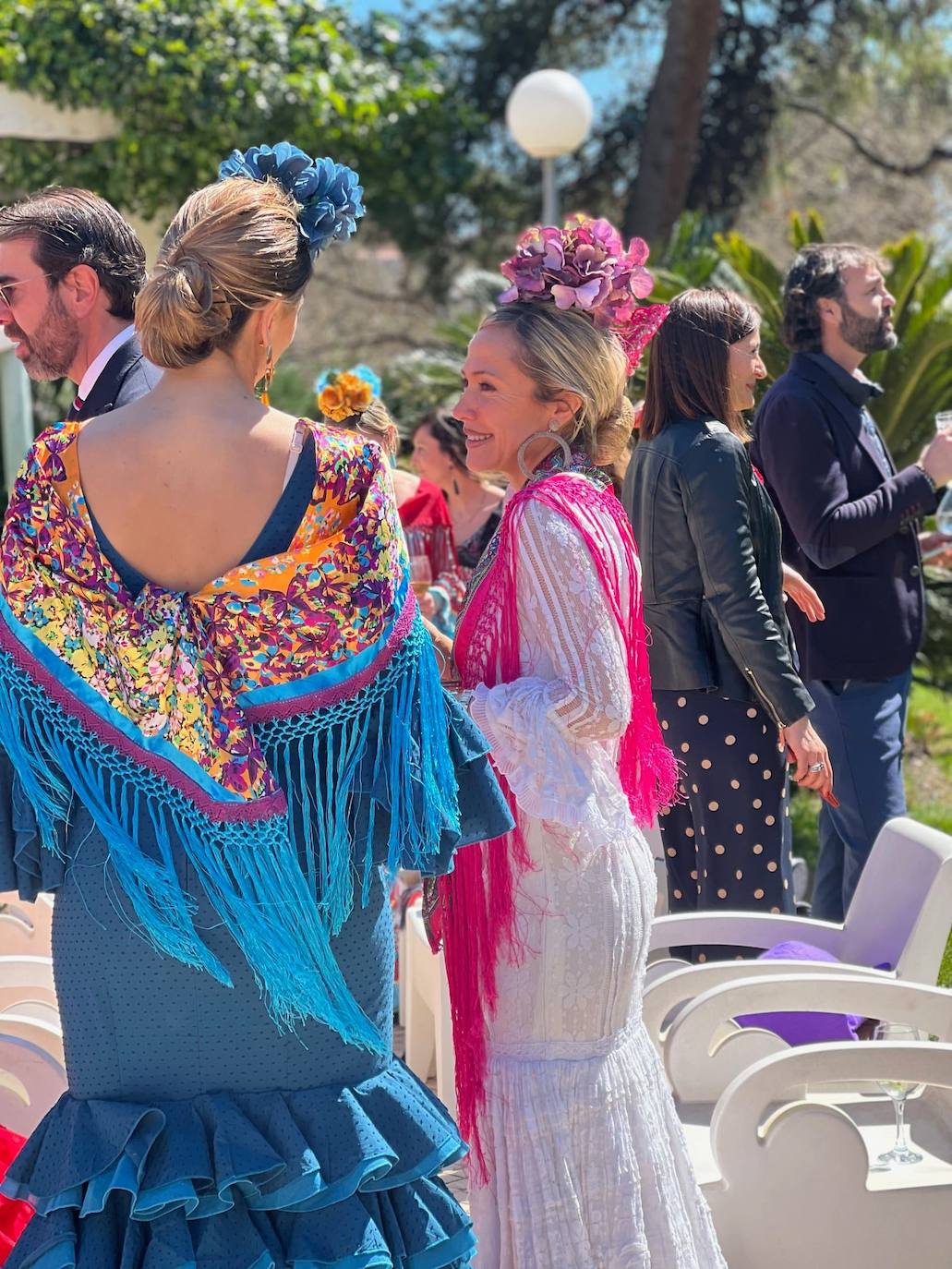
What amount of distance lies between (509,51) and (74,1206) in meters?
12.6

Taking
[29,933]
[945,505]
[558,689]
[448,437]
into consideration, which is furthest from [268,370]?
[448,437]

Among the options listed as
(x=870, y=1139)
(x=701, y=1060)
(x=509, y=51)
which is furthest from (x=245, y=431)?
(x=509, y=51)

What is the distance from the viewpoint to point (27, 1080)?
9.09 ft

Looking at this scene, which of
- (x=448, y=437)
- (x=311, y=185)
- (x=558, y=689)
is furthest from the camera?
(x=448, y=437)

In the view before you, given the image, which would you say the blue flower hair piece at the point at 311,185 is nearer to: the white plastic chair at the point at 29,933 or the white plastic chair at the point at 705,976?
the white plastic chair at the point at 705,976

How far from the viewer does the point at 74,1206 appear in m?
1.84

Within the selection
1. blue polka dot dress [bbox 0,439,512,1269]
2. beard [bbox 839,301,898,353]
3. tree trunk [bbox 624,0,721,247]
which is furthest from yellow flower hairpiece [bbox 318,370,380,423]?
tree trunk [bbox 624,0,721,247]

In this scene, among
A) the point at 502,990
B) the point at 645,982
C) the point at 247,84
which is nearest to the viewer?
the point at 502,990

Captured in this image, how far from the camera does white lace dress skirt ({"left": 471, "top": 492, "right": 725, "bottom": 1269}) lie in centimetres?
237

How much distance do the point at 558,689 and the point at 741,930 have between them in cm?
129

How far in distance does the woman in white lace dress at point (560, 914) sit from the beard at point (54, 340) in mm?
791

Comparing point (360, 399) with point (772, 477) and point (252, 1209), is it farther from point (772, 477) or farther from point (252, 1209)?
point (252, 1209)

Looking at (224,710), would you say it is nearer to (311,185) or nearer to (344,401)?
(311,185)

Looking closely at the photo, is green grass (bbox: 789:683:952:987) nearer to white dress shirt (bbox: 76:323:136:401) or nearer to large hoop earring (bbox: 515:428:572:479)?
large hoop earring (bbox: 515:428:572:479)
